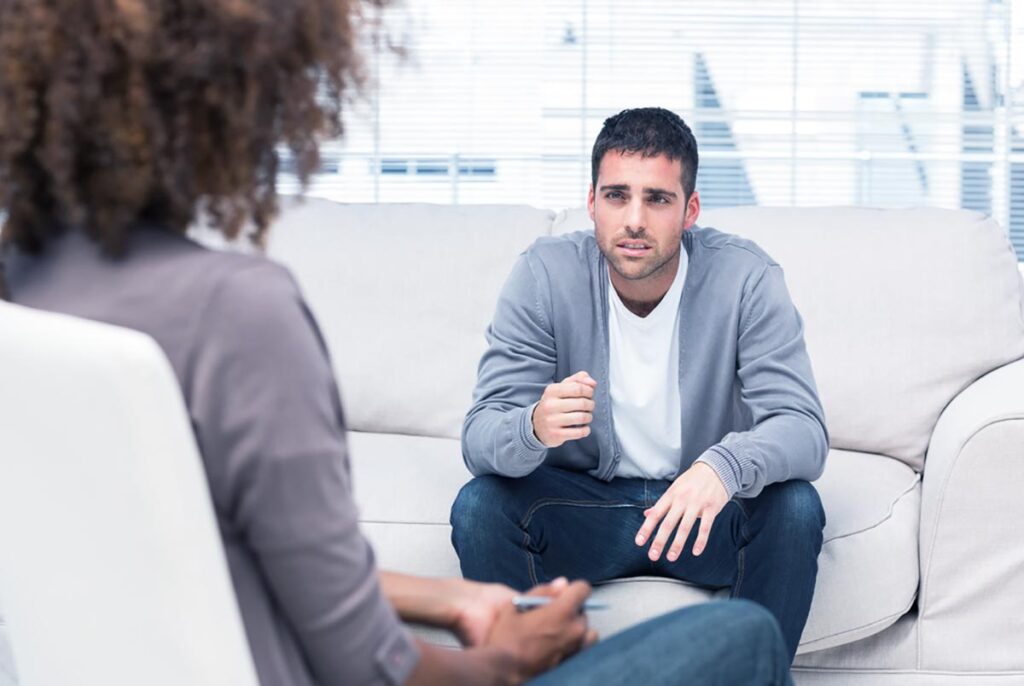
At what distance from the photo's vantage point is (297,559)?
75 centimetres

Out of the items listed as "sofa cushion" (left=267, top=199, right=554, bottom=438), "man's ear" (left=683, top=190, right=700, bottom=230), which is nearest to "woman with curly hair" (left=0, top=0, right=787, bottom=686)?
"man's ear" (left=683, top=190, right=700, bottom=230)

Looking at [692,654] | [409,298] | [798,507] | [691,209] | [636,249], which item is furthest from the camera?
[409,298]

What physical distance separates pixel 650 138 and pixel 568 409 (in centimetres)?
57

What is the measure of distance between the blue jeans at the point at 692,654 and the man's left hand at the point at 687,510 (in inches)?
28.6

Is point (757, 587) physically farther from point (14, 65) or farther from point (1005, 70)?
point (1005, 70)

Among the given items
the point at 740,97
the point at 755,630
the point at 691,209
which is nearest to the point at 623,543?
the point at 691,209

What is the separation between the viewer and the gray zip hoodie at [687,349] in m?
1.96

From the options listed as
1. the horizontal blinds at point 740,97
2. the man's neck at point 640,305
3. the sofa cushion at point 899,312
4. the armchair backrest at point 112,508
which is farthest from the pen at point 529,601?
the horizontal blinds at point 740,97

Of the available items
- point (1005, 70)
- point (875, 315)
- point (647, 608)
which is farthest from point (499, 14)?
point (647, 608)

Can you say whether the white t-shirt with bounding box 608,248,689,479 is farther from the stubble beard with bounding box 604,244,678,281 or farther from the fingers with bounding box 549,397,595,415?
the fingers with bounding box 549,397,595,415

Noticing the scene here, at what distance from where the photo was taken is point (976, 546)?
6.16ft

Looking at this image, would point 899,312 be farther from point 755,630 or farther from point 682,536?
point 755,630

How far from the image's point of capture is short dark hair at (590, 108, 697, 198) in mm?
2070

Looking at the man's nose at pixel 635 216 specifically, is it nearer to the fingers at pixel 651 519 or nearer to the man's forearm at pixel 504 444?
the man's forearm at pixel 504 444
